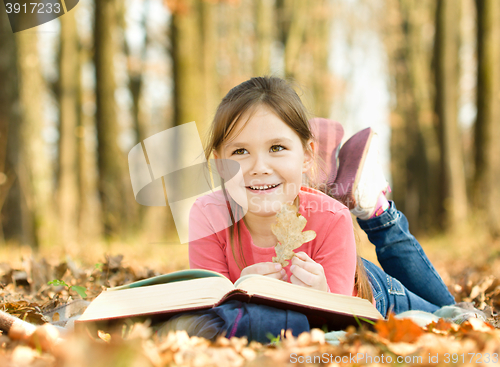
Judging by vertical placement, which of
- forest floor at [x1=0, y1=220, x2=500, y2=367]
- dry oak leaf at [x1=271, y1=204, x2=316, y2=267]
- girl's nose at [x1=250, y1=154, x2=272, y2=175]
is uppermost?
girl's nose at [x1=250, y1=154, x2=272, y2=175]

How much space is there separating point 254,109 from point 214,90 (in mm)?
5348

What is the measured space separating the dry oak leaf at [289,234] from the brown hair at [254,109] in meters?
0.47

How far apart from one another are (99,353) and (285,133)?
1.36 meters

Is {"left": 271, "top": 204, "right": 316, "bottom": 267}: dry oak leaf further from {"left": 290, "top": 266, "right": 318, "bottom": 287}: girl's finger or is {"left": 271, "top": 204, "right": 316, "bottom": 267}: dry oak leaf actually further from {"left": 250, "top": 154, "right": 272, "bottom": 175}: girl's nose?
{"left": 250, "top": 154, "right": 272, "bottom": 175}: girl's nose

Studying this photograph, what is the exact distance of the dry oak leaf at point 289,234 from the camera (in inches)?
68.0

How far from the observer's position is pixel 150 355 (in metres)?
1.07

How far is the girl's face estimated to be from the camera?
6.54ft

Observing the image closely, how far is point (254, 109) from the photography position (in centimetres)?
204

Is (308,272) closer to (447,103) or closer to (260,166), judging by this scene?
(260,166)

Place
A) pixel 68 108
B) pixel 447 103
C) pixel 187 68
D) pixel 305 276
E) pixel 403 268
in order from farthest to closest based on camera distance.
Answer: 1. pixel 68 108
2. pixel 447 103
3. pixel 187 68
4. pixel 403 268
5. pixel 305 276

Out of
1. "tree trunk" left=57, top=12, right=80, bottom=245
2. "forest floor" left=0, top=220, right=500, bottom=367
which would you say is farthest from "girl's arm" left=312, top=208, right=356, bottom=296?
"tree trunk" left=57, top=12, right=80, bottom=245

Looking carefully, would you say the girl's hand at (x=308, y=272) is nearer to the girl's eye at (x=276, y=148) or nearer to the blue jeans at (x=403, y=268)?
the girl's eye at (x=276, y=148)

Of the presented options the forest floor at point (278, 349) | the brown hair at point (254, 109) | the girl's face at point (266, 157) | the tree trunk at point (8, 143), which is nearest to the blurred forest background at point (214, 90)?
the tree trunk at point (8, 143)

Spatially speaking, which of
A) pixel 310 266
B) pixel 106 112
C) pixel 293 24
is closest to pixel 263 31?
pixel 293 24
